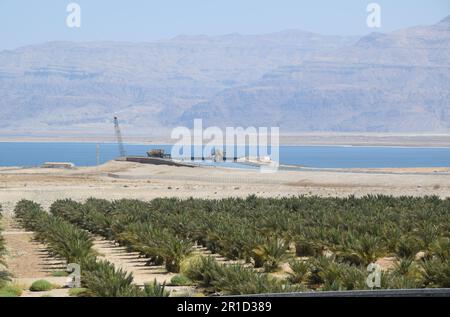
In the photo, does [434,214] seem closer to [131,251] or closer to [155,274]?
[131,251]

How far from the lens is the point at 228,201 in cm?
3909

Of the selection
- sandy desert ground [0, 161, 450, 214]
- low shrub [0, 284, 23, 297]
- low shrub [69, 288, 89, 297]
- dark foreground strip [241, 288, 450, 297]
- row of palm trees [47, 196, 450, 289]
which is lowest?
sandy desert ground [0, 161, 450, 214]

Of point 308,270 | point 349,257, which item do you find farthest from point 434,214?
point 308,270

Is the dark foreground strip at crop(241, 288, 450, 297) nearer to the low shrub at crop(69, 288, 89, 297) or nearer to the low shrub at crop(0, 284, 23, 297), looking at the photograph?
the low shrub at crop(69, 288, 89, 297)

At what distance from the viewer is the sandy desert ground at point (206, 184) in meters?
56.4

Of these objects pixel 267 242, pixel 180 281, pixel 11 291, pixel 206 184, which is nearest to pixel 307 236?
pixel 267 242

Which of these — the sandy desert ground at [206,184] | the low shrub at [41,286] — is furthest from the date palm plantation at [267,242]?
the sandy desert ground at [206,184]

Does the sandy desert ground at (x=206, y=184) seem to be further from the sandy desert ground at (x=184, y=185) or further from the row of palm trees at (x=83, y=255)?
the row of palm trees at (x=83, y=255)

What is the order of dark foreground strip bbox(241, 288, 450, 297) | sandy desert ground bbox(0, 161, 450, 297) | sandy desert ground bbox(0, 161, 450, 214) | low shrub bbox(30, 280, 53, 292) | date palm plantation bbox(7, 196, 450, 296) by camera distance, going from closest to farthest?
dark foreground strip bbox(241, 288, 450, 297) < date palm plantation bbox(7, 196, 450, 296) < low shrub bbox(30, 280, 53, 292) < sandy desert ground bbox(0, 161, 450, 297) < sandy desert ground bbox(0, 161, 450, 214)

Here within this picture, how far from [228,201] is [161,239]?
52.7ft

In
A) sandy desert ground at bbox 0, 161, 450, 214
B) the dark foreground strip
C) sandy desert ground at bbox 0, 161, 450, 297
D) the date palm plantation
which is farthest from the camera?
sandy desert ground at bbox 0, 161, 450, 214

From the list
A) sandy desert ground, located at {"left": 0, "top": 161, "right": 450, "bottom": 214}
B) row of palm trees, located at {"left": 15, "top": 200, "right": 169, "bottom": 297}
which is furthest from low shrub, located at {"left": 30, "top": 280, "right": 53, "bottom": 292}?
sandy desert ground, located at {"left": 0, "top": 161, "right": 450, "bottom": 214}

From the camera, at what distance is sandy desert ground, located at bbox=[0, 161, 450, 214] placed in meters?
56.4
